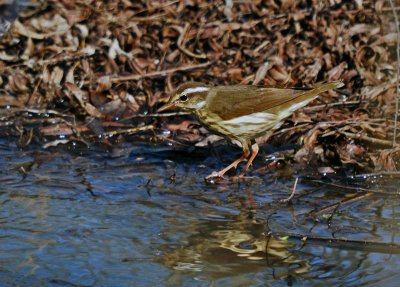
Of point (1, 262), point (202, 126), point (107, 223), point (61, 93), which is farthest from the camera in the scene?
point (61, 93)

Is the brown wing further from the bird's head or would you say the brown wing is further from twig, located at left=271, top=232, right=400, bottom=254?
twig, located at left=271, top=232, right=400, bottom=254

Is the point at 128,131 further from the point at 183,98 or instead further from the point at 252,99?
the point at 252,99

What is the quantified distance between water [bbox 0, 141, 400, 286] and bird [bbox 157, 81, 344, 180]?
1.39 ft

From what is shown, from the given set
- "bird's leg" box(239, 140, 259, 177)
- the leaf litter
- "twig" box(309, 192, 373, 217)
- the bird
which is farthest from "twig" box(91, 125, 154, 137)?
"twig" box(309, 192, 373, 217)

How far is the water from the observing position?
19.4ft

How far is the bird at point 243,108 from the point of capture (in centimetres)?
858

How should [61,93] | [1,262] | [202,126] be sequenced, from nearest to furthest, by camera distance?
1. [1,262]
2. [202,126]
3. [61,93]

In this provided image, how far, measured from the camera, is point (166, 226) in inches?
276

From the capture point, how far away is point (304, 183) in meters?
8.11

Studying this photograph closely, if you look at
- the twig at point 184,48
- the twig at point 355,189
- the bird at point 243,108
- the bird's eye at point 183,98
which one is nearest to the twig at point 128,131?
the bird at point 243,108

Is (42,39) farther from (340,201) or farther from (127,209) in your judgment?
(340,201)

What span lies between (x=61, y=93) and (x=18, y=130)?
915 millimetres

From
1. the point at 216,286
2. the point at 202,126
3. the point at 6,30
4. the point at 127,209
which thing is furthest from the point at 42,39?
the point at 216,286

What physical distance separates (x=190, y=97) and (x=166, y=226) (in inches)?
76.8
